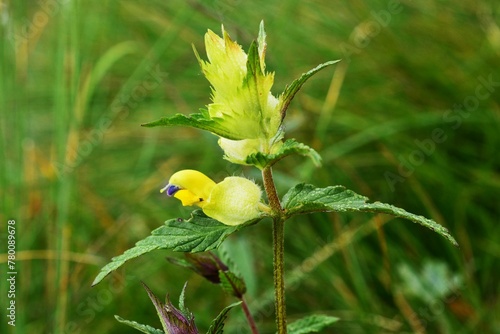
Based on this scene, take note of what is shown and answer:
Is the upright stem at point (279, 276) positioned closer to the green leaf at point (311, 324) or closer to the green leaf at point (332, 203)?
the green leaf at point (332, 203)

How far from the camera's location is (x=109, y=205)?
2.07m

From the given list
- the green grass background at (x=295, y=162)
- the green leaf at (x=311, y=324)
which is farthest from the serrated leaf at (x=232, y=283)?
the green grass background at (x=295, y=162)

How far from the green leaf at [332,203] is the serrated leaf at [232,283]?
110mm

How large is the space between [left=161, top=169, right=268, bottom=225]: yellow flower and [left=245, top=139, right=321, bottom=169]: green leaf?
0.04m

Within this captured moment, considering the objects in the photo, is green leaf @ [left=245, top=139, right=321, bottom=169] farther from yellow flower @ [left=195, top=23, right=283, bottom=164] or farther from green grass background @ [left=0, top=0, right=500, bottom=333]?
green grass background @ [left=0, top=0, right=500, bottom=333]

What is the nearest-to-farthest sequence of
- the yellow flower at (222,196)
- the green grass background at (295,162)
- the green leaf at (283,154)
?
the green leaf at (283,154) < the yellow flower at (222,196) < the green grass background at (295,162)

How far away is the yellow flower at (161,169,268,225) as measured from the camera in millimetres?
632

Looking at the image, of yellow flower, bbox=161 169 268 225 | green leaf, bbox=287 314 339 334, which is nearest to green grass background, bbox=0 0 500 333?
green leaf, bbox=287 314 339 334

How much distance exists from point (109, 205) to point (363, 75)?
3.26 ft

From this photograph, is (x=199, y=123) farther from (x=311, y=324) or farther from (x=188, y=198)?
(x=311, y=324)

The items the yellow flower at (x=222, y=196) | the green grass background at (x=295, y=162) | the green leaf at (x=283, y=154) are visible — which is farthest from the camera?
the green grass background at (x=295, y=162)

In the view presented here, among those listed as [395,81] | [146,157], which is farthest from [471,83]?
[146,157]

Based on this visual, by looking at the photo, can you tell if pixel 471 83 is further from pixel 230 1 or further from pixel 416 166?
pixel 230 1

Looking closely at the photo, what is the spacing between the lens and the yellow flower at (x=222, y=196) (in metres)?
0.63
